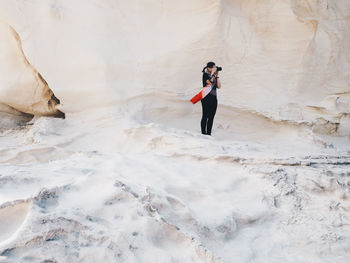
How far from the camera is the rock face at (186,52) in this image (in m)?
3.60

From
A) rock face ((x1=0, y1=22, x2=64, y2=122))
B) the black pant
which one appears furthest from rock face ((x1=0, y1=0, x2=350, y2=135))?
the black pant

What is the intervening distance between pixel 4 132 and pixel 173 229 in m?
3.30

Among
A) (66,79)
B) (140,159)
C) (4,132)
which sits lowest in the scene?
(4,132)

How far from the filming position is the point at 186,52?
3.85 meters

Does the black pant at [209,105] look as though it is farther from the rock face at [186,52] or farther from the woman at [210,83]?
the rock face at [186,52]

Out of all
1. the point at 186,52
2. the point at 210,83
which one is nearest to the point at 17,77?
the point at 186,52

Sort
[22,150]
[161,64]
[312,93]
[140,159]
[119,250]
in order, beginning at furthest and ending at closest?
[312,93]
[161,64]
[22,150]
[140,159]
[119,250]

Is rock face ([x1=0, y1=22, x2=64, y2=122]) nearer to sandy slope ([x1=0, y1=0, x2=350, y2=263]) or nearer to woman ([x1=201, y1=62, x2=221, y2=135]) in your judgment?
sandy slope ([x1=0, y1=0, x2=350, y2=263])

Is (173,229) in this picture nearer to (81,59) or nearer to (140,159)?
(140,159)

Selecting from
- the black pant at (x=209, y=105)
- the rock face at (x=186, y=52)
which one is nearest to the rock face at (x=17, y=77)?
the rock face at (x=186, y=52)

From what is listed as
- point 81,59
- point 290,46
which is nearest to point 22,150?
point 81,59

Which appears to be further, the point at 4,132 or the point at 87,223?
the point at 4,132

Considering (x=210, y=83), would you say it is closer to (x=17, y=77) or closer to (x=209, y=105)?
(x=209, y=105)

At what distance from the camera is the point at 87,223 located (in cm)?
123
